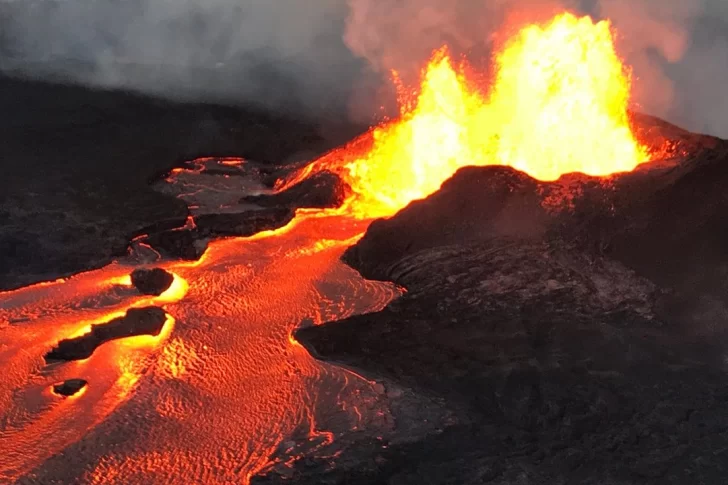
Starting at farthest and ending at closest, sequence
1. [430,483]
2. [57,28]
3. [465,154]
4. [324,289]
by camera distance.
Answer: [57,28]
[465,154]
[324,289]
[430,483]

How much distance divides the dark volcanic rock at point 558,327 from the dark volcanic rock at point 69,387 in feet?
6.87

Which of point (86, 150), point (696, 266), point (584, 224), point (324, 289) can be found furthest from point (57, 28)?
point (696, 266)

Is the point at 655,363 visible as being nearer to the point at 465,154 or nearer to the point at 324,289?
the point at 324,289

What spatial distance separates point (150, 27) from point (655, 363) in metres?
16.6

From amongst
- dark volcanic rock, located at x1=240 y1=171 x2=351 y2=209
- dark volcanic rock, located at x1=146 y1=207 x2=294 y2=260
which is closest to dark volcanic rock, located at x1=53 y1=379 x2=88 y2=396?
dark volcanic rock, located at x1=146 y1=207 x2=294 y2=260

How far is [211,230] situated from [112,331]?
2802 mm

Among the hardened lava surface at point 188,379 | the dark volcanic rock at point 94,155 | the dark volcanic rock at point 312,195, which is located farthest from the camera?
the dark volcanic rock at point 312,195

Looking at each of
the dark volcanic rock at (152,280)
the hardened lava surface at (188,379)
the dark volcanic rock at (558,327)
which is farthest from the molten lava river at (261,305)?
the dark volcanic rock at (558,327)

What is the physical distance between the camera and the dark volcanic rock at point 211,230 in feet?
31.4

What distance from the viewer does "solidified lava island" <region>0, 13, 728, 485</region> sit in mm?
6004

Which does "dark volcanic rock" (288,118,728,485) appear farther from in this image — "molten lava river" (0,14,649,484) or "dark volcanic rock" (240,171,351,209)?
"dark volcanic rock" (240,171,351,209)

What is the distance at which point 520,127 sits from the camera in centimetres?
1185

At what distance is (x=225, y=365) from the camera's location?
7.09 metres

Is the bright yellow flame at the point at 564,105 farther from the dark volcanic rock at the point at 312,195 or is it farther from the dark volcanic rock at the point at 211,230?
the dark volcanic rock at the point at 211,230
